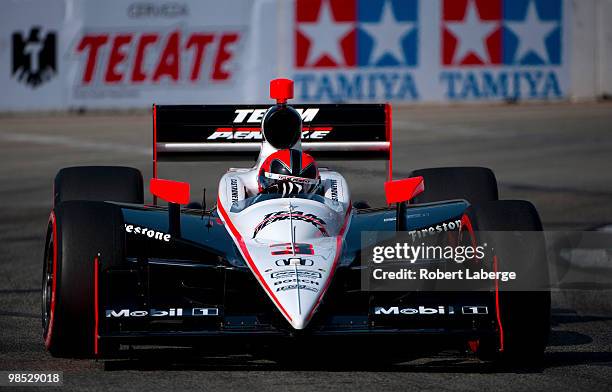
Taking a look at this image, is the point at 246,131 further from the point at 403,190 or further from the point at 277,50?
the point at 277,50

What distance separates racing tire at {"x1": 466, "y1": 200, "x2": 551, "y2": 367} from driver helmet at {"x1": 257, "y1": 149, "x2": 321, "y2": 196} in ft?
4.30

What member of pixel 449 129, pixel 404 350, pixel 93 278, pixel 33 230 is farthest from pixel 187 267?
pixel 449 129

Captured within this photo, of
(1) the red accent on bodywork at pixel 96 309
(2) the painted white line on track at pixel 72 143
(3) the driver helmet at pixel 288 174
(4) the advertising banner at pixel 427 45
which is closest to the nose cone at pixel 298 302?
(1) the red accent on bodywork at pixel 96 309

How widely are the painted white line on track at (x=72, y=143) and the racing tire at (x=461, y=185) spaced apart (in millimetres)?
11328

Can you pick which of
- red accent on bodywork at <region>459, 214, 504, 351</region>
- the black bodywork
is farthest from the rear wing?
red accent on bodywork at <region>459, 214, 504, 351</region>

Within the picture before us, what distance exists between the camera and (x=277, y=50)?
24.8 meters

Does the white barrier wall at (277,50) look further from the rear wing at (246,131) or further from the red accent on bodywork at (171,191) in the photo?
the red accent on bodywork at (171,191)

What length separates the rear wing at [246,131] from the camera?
9.97m

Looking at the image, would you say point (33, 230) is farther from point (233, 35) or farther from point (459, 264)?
point (233, 35)

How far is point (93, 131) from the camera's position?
23.1m

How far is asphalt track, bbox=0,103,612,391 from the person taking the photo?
693 centimetres

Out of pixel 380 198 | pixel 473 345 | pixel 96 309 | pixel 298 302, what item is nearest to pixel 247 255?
pixel 298 302

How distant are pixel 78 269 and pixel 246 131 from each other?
3.04 m

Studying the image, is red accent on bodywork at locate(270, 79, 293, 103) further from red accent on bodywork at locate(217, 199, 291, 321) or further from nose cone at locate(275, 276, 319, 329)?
nose cone at locate(275, 276, 319, 329)
